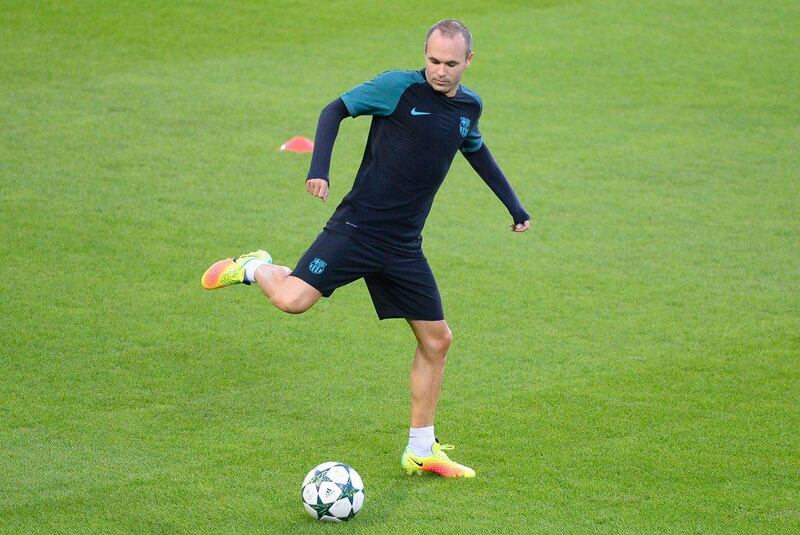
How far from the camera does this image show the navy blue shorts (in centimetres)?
577

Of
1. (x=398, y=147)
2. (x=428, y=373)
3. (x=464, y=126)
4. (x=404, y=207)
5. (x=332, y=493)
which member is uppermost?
(x=464, y=126)

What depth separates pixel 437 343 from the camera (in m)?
5.96

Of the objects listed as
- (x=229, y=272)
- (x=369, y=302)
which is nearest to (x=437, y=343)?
(x=229, y=272)

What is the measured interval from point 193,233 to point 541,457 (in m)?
4.78

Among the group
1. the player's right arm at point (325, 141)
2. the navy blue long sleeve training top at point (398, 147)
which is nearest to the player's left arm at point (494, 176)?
the navy blue long sleeve training top at point (398, 147)

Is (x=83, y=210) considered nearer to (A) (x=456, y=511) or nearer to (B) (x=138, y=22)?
(A) (x=456, y=511)

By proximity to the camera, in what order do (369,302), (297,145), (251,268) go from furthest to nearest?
(297,145) < (369,302) < (251,268)

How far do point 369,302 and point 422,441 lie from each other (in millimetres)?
2904

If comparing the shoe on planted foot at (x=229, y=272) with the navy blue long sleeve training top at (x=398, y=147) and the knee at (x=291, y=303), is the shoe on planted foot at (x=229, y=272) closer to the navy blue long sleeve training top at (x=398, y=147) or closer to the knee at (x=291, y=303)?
the knee at (x=291, y=303)

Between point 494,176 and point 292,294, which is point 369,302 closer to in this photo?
point 494,176

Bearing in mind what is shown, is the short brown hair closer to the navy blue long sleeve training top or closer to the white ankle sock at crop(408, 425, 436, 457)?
the navy blue long sleeve training top

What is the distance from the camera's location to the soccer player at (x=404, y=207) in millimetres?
5578

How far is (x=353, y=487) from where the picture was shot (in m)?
5.31

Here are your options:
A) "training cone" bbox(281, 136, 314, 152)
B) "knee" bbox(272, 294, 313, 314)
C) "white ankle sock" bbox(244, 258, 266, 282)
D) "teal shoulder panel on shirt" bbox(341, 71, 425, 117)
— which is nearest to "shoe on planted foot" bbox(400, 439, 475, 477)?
"knee" bbox(272, 294, 313, 314)
